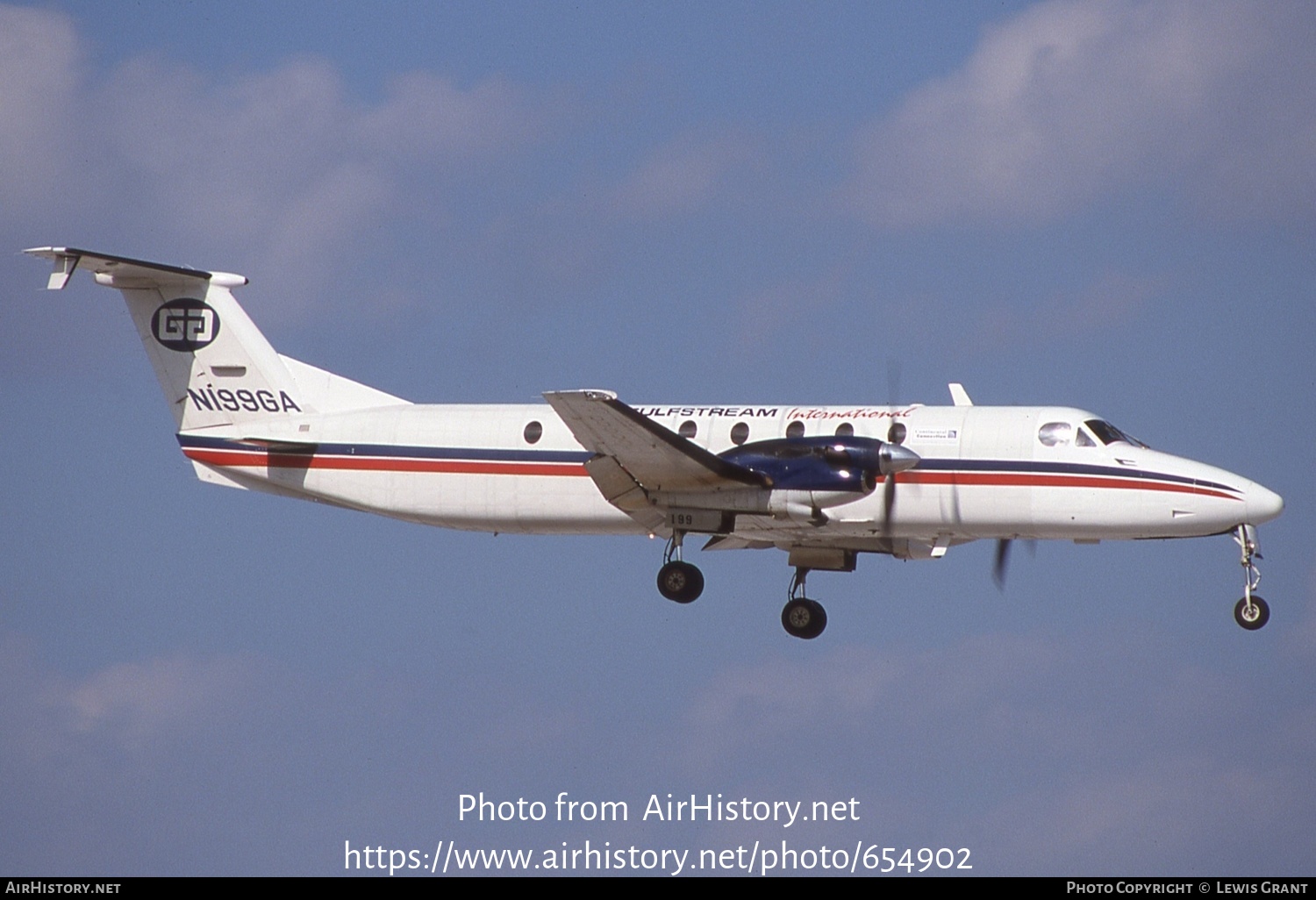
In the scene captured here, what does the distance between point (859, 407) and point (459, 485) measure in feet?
21.2

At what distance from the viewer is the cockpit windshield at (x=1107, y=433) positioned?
83.9ft

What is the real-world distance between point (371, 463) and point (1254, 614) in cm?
1369

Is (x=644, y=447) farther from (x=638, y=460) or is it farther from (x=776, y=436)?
(x=776, y=436)

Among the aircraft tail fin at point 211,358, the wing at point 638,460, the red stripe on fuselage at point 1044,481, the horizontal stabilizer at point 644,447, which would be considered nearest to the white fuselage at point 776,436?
the red stripe on fuselage at point 1044,481

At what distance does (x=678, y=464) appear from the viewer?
2552 cm

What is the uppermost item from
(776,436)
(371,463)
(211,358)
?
(211,358)

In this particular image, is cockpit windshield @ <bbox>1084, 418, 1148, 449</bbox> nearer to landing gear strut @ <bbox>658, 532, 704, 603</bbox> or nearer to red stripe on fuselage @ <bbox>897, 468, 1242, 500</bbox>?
red stripe on fuselage @ <bbox>897, 468, 1242, 500</bbox>

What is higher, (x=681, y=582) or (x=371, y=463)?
(x=371, y=463)

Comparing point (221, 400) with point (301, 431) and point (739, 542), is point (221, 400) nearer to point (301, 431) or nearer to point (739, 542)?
point (301, 431)

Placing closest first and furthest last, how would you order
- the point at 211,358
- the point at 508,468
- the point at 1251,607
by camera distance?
the point at 1251,607
the point at 508,468
the point at 211,358

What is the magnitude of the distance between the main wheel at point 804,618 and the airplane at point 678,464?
0.03 meters

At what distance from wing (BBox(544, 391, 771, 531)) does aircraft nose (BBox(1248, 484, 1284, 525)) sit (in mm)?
6822

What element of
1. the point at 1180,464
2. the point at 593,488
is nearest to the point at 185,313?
the point at 593,488

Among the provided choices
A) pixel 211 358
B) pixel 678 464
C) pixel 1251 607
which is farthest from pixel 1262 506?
pixel 211 358
